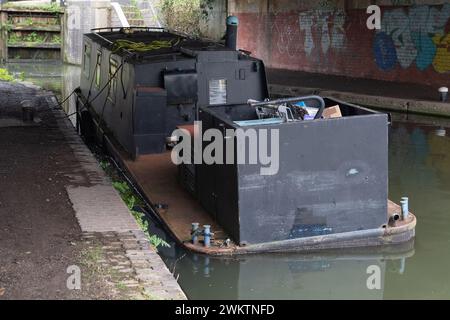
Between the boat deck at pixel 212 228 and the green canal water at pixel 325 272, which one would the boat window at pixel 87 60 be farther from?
the green canal water at pixel 325 272

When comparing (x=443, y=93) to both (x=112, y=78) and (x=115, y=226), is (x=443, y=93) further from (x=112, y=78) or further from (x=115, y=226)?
(x=115, y=226)

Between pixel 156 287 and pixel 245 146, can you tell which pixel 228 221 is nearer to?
pixel 245 146

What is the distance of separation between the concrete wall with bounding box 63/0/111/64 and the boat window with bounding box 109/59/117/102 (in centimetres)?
1816

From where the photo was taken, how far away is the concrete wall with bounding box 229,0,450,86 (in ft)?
60.7

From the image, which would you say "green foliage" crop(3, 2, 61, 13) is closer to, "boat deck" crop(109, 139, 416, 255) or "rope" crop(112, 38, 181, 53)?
"rope" crop(112, 38, 181, 53)

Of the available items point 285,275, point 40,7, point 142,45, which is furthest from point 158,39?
point 40,7

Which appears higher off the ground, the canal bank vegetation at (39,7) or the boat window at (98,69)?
the canal bank vegetation at (39,7)

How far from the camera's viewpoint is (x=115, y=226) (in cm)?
638

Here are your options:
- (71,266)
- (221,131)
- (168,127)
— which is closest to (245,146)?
(221,131)

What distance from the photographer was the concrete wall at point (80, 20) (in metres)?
28.8

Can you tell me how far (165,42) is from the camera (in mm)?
11406

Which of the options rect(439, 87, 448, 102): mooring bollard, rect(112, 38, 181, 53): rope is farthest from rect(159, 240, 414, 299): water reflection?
rect(439, 87, 448, 102): mooring bollard

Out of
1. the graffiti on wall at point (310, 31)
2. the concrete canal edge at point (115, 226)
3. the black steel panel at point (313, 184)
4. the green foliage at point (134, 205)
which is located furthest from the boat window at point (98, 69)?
the graffiti on wall at point (310, 31)

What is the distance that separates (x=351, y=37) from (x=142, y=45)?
464 inches
